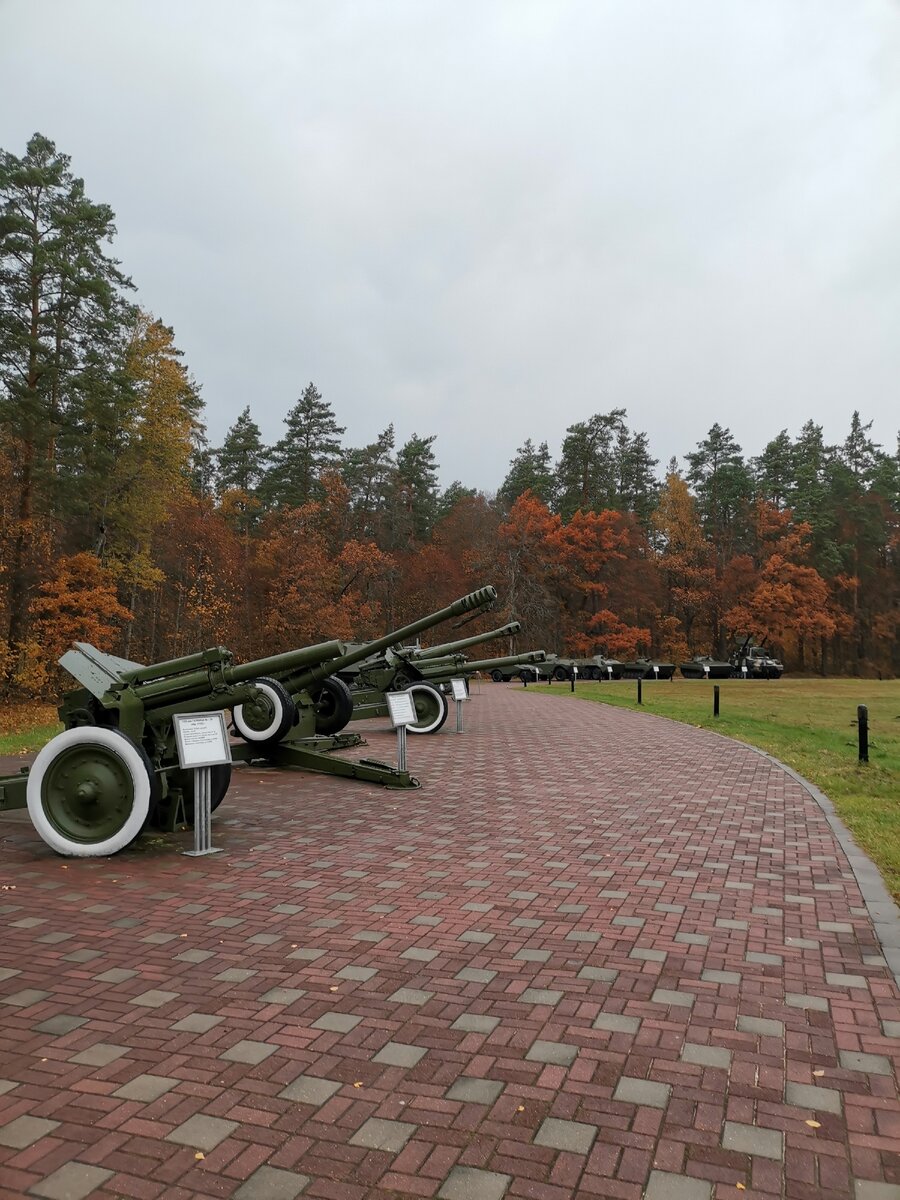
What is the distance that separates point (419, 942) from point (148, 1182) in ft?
7.03

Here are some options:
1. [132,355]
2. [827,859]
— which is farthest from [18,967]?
[132,355]

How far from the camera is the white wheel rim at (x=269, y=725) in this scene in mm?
10180

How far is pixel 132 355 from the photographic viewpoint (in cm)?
2939

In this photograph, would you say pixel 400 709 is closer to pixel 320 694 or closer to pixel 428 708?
pixel 320 694

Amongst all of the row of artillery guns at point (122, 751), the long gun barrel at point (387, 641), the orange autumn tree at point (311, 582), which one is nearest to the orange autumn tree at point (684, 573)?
the orange autumn tree at point (311, 582)

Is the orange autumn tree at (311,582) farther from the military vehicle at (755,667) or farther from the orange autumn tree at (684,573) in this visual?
the orange autumn tree at (684,573)

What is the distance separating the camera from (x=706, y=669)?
1608 inches

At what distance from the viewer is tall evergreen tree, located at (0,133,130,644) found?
2234 centimetres

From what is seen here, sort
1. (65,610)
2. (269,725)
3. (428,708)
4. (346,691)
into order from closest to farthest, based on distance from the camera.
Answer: (269,725)
(346,691)
(428,708)
(65,610)

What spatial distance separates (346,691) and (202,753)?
20.4ft

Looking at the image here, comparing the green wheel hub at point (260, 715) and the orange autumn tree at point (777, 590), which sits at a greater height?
the orange autumn tree at point (777, 590)

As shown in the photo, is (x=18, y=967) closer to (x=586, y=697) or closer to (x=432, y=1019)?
(x=432, y=1019)

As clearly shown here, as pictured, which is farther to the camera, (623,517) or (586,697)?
(623,517)

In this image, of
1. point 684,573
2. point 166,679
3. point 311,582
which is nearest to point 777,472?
point 684,573
